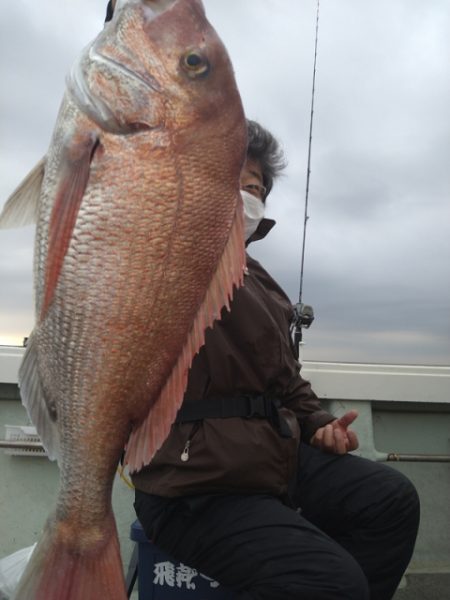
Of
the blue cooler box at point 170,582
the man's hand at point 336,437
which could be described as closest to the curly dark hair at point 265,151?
the man's hand at point 336,437

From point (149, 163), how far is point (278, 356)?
1.21 metres

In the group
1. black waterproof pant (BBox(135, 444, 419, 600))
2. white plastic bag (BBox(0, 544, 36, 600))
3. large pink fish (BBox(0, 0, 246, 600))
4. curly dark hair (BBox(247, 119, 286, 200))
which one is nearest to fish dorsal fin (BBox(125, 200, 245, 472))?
large pink fish (BBox(0, 0, 246, 600))

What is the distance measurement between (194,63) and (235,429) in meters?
1.30

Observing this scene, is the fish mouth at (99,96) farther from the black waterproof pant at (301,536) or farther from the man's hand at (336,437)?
the man's hand at (336,437)

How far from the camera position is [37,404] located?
159 cm

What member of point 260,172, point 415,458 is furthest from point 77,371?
point 415,458

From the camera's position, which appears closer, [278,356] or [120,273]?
[120,273]

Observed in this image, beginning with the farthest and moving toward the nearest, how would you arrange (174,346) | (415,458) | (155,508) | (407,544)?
1. (415,458)
2. (407,544)
3. (155,508)
4. (174,346)

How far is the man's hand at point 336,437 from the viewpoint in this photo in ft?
8.59

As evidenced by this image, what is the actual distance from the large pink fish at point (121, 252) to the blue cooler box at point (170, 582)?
83 centimetres

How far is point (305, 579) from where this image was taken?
1883 mm

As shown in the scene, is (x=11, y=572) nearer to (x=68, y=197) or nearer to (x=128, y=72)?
(x=68, y=197)

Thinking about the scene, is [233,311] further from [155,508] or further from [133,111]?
[133,111]

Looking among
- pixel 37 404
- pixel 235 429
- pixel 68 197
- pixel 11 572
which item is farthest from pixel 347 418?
pixel 11 572
